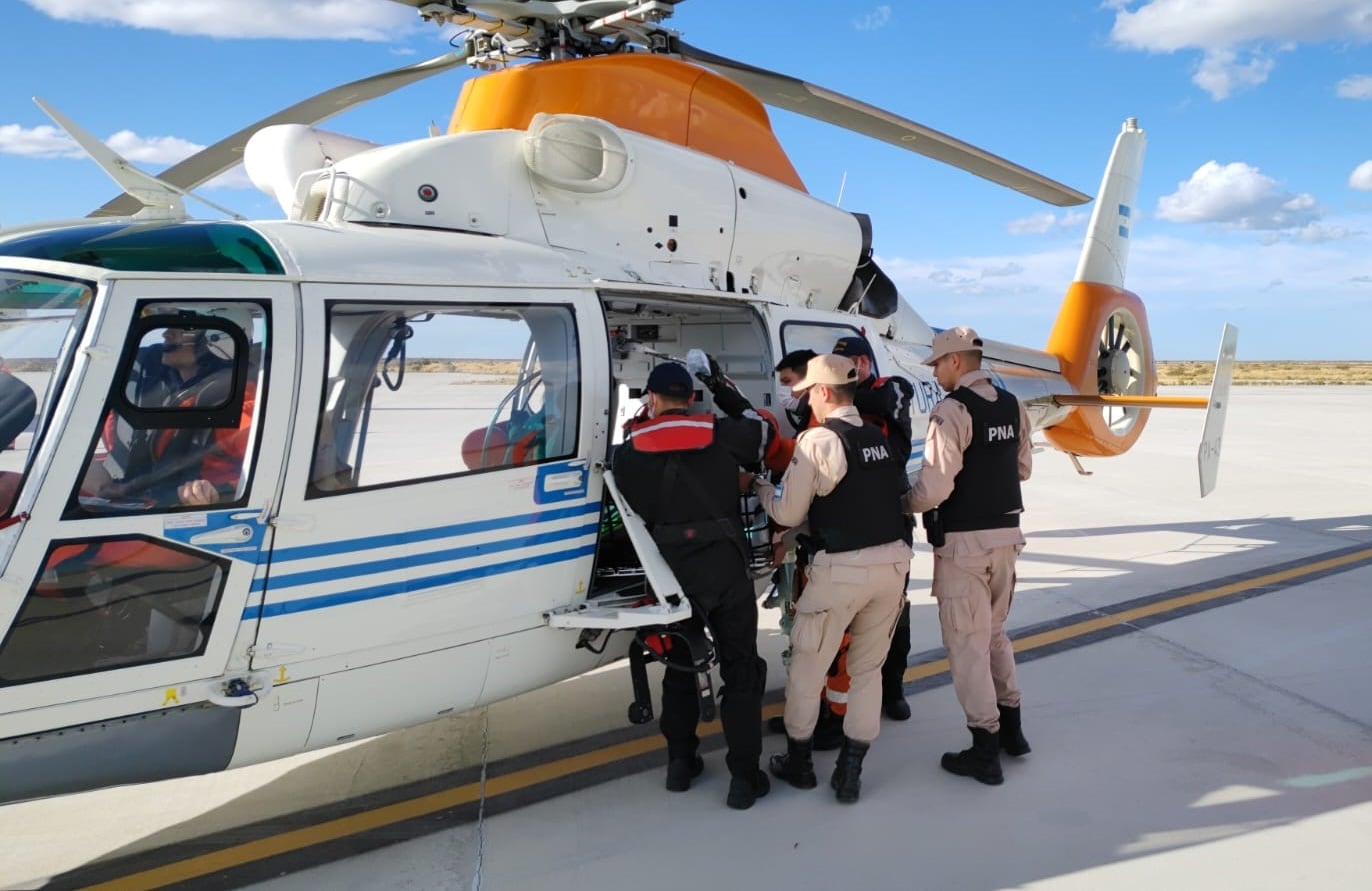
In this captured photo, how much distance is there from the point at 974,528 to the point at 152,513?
3.23 m

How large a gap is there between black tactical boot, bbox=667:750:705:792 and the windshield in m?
2.71

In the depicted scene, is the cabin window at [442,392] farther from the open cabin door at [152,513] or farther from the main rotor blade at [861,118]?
the main rotor blade at [861,118]

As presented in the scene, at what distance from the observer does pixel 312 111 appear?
237 inches

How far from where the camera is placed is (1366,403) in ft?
95.2

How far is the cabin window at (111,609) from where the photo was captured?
287cm

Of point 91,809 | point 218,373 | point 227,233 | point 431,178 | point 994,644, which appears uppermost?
point 431,178

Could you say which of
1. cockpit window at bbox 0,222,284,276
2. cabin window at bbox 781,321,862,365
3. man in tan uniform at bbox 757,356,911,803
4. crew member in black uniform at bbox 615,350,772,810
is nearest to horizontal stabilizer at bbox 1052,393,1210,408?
cabin window at bbox 781,321,862,365

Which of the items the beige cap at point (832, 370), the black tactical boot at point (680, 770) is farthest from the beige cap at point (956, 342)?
the black tactical boot at point (680, 770)

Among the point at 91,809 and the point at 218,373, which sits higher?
the point at 218,373

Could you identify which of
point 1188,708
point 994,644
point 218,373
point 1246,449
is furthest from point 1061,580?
point 1246,449

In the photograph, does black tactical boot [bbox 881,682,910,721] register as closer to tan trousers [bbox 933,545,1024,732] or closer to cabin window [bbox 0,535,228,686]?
tan trousers [bbox 933,545,1024,732]

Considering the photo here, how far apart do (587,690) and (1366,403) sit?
1251 inches

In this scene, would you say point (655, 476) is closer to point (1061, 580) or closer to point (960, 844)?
point (960, 844)

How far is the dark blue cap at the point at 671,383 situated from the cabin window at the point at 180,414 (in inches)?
58.1
